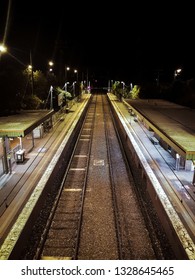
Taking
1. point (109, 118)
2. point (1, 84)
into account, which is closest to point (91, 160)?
point (1, 84)

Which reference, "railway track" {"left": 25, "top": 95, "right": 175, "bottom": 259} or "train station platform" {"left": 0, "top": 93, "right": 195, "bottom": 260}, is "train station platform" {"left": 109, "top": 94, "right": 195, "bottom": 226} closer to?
"train station platform" {"left": 0, "top": 93, "right": 195, "bottom": 260}

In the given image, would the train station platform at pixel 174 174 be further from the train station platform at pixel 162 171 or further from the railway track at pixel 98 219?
the railway track at pixel 98 219

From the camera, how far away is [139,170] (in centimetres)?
1847

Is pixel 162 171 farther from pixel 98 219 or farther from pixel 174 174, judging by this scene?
pixel 98 219

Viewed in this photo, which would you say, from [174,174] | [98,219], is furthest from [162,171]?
[98,219]

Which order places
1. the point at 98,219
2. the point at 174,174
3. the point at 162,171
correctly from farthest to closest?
the point at 162,171
the point at 174,174
the point at 98,219

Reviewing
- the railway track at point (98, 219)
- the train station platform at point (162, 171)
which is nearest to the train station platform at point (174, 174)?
the train station platform at point (162, 171)

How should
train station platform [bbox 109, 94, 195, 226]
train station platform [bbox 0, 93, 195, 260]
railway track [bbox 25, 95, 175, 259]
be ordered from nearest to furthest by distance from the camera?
railway track [bbox 25, 95, 175, 259] < train station platform [bbox 0, 93, 195, 260] < train station platform [bbox 109, 94, 195, 226]

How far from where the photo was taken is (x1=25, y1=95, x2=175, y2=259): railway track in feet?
33.7

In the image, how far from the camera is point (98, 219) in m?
12.3

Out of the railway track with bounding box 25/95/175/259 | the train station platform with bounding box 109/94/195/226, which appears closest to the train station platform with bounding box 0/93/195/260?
the train station platform with bounding box 109/94/195/226

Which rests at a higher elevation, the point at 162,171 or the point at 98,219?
the point at 162,171

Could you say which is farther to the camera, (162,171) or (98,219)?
(162,171)
